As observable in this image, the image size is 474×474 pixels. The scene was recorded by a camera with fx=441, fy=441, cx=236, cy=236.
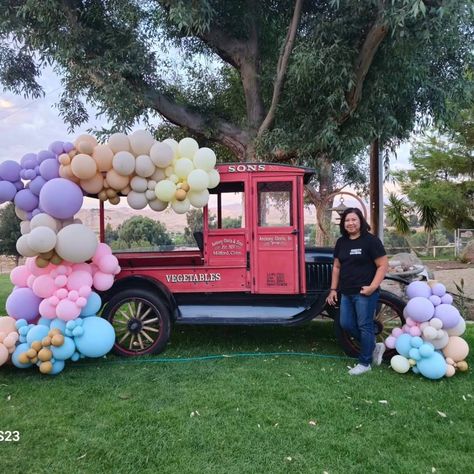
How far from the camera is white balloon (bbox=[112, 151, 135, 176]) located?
4511 mm

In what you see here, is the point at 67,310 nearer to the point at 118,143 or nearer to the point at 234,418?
the point at 118,143

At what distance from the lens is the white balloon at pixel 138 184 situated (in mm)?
4691

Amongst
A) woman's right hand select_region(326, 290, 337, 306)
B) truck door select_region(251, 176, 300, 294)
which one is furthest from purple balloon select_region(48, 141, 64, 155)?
woman's right hand select_region(326, 290, 337, 306)

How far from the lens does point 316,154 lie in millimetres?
7891

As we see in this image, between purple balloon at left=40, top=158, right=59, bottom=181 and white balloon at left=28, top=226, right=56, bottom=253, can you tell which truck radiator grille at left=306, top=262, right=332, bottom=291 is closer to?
white balloon at left=28, top=226, right=56, bottom=253

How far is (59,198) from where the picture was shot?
4.29 meters

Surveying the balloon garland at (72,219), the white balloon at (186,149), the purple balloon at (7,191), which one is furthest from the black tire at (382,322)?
the purple balloon at (7,191)

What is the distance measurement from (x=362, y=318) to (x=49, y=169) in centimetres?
348

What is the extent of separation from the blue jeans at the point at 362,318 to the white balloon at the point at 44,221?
2991mm

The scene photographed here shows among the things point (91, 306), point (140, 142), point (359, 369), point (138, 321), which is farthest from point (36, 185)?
point (359, 369)

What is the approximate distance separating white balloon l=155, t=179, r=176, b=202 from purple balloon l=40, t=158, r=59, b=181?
1.03 metres

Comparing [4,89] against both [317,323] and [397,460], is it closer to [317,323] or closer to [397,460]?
[317,323]

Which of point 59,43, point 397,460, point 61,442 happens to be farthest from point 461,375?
point 59,43

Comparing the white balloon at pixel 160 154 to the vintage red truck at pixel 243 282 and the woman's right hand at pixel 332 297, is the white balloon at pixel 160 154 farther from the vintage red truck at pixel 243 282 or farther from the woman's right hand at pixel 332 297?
the woman's right hand at pixel 332 297
